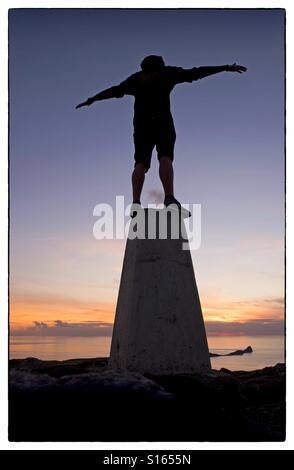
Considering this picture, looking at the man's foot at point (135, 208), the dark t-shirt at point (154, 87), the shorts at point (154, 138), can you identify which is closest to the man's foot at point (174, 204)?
the man's foot at point (135, 208)

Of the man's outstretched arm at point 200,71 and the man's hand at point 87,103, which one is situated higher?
the man's outstretched arm at point 200,71

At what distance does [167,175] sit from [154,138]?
53cm

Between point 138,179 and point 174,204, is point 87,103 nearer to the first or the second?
point 138,179

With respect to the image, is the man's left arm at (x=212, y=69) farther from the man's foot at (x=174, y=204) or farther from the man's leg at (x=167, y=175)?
the man's foot at (x=174, y=204)

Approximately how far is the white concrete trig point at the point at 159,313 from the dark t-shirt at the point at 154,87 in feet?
4.26

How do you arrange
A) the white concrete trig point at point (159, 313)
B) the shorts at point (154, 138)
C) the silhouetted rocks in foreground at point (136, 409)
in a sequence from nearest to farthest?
the silhouetted rocks in foreground at point (136, 409)
the white concrete trig point at point (159, 313)
the shorts at point (154, 138)

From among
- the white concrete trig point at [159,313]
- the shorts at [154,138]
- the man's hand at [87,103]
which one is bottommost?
the white concrete trig point at [159,313]

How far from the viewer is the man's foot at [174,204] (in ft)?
28.2

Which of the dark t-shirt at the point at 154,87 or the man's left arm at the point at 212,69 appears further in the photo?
the dark t-shirt at the point at 154,87

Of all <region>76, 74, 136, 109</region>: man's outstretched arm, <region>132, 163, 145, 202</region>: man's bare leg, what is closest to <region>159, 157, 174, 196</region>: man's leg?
<region>132, 163, 145, 202</region>: man's bare leg

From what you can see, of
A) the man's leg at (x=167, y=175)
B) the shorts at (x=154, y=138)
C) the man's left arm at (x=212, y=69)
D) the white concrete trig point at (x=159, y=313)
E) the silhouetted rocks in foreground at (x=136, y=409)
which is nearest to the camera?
the silhouetted rocks in foreground at (x=136, y=409)

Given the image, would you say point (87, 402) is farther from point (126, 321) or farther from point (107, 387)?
point (126, 321)

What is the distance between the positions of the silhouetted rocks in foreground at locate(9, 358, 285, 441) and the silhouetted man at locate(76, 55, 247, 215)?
2290 millimetres
